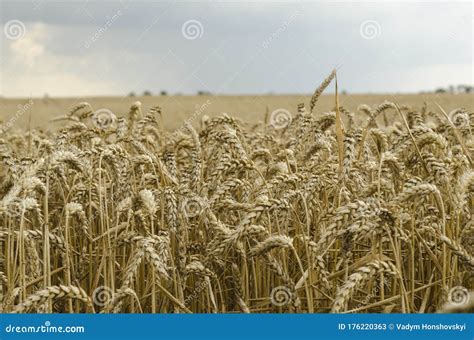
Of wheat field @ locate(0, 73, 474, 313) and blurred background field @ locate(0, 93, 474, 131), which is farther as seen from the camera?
blurred background field @ locate(0, 93, 474, 131)

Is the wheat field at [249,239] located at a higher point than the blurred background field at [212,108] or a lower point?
lower

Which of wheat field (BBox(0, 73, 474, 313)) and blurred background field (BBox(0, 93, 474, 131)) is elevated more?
blurred background field (BBox(0, 93, 474, 131))

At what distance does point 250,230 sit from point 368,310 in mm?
781

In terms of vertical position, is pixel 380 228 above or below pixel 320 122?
below

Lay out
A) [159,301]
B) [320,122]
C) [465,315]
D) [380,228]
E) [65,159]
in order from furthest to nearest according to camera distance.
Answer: [320,122] → [159,301] → [65,159] → [465,315] → [380,228]

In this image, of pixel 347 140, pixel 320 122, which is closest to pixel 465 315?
pixel 347 140

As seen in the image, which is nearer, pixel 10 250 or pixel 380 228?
pixel 380 228

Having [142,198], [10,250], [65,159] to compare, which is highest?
[65,159]

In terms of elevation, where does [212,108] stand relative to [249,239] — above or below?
above

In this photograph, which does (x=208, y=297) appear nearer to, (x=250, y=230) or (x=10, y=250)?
(x=250, y=230)

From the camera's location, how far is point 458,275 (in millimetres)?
2879

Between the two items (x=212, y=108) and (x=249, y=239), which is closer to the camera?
(x=249, y=239)

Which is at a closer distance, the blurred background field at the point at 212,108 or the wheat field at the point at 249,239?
the wheat field at the point at 249,239

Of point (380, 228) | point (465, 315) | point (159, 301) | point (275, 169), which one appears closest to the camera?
point (380, 228)
